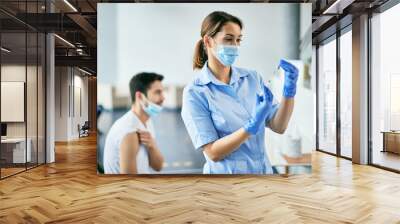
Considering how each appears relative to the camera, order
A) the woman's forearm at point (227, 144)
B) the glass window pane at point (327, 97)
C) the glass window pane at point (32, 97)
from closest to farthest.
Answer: the woman's forearm at point (227, 144) < the glass window pane at point (32, 97) < the glass window pane at point (327, 97)

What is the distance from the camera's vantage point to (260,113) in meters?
6.13

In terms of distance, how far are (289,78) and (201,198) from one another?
2605 millimetres

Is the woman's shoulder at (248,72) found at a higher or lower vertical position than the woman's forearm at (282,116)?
higher

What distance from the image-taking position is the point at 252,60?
6.27m

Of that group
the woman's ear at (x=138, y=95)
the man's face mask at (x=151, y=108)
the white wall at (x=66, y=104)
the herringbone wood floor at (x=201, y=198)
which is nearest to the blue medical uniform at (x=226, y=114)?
the herringbone wood floor at (x=201, y=198)

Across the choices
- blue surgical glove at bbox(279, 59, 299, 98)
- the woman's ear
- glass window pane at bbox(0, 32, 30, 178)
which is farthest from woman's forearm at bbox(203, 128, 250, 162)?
glass window pane at bbox(0, 32, 30, 178)

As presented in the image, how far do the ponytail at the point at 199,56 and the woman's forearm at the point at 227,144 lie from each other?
1180 millimetres

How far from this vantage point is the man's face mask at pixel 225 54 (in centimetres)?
613

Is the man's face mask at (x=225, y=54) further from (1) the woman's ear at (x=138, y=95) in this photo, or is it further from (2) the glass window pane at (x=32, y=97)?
(2) the glass window pane at (x=32, y=97)

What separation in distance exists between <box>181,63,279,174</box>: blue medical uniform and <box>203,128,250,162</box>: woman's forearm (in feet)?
0.19

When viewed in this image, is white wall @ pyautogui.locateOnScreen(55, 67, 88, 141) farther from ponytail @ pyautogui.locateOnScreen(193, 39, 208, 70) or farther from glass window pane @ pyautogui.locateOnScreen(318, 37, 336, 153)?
ponytail @ pyautogui.locateOnScreen(193, 39, 208, 70)

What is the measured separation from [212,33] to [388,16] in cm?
349

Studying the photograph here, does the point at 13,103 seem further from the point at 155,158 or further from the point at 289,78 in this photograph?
the point at 289,78

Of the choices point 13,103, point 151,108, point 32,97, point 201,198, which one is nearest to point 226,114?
point 151,108
